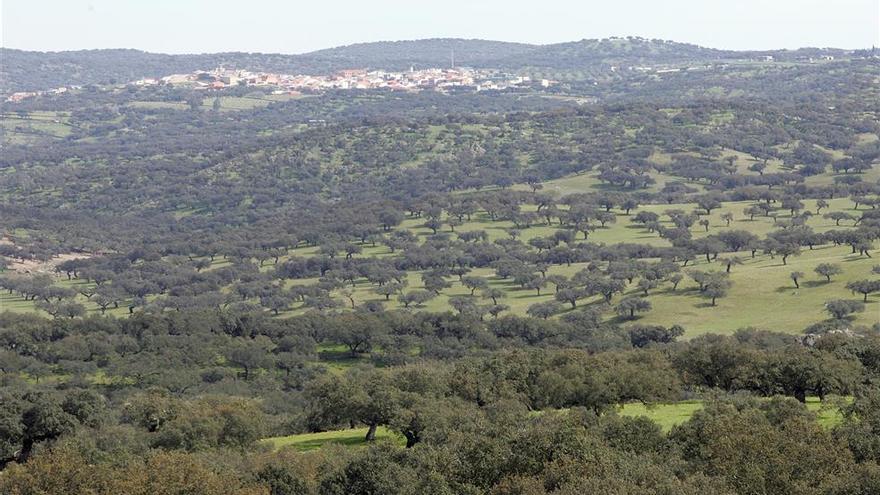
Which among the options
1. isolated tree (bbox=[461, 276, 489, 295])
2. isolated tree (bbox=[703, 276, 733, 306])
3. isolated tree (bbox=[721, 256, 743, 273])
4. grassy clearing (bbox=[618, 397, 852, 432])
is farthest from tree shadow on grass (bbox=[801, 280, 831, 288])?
grassy clearing (bbox=[618, 397, 852, 432])

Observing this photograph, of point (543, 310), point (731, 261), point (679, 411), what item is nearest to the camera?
point (679, 411)

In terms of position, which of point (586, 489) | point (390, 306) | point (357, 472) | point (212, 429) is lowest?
point (390, 306)

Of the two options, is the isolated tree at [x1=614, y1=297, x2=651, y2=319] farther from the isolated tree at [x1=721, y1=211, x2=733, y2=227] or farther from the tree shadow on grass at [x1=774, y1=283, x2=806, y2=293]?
the isolated tree at [x1=721, y1=211, x2=733, y2=227]

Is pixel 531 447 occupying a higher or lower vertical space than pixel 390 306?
higher

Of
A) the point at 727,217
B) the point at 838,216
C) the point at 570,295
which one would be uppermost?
the point at 838,216

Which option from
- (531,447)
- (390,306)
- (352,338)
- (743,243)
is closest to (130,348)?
(352,338)

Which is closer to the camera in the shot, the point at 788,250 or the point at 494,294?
the point at 494,294

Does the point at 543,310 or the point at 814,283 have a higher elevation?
the point at 814,283

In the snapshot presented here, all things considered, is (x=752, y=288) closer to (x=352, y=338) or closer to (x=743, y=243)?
(x=743, y=243)

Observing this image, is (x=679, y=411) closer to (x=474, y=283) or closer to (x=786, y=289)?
(x=786, y=289)

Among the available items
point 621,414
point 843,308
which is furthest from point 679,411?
point 843,308

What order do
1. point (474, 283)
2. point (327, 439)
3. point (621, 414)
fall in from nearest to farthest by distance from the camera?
point (621, 414) < point (327, 439) < point (474, 283)
